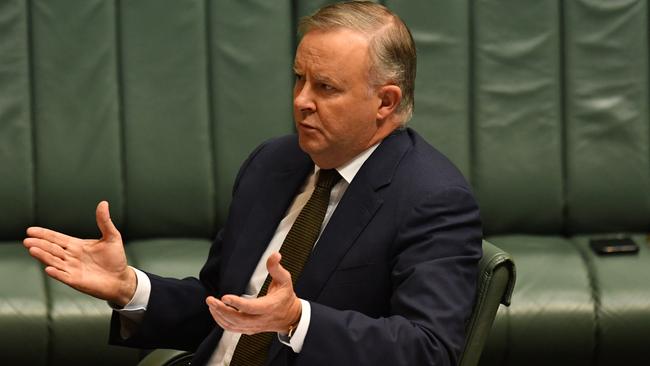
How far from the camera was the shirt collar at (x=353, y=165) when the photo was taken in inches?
98.5

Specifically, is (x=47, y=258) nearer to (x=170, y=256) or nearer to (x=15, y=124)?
(x=170, y=256)

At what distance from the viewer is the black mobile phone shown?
3852mm

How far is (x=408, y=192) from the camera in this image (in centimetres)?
239

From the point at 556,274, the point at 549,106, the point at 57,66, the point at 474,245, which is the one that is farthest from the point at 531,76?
the point at 474,245

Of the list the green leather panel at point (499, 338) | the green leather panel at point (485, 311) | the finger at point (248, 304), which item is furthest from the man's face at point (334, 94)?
the green leather panel at point (499, 338)

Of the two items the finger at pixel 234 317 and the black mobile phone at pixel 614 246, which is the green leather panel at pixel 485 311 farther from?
the black mobile phone at pixel 614 246

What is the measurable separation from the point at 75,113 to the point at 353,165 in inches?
66.2

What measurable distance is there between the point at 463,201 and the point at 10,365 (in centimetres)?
176

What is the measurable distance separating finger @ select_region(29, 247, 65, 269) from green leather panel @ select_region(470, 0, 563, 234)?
198 cm

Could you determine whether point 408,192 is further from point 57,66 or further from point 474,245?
point 57,66

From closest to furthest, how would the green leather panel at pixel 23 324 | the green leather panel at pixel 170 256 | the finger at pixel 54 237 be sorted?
the finger at pixel 54 237 → the green leather panel at pixel 23 324 → the green leather panel at pixel 170 256

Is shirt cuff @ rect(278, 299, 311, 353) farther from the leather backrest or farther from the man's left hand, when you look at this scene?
the leather backrest

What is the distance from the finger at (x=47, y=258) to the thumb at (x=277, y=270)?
0.51 meters

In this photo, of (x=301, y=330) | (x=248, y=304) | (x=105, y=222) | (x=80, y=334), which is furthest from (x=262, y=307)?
(x=80, y=334)
